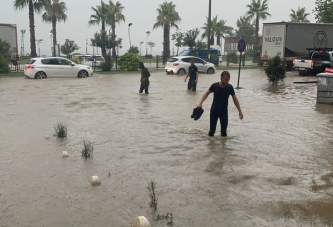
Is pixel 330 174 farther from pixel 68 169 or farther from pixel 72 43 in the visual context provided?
pixel 72 43

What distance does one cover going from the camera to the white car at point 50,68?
2312 cm

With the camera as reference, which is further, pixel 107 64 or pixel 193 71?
pixel 107 64

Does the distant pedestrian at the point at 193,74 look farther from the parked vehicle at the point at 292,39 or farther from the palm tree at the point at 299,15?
the palm tree at the point at 299,15

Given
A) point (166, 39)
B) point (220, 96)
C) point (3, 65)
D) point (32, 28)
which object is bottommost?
point (220, 96)

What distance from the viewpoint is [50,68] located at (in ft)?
76.7

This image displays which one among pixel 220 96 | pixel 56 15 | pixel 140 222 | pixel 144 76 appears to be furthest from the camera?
pixel 56 15

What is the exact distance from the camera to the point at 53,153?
7.14m

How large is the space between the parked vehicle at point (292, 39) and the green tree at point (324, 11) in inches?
216

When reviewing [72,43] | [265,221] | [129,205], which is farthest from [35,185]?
[72,43]

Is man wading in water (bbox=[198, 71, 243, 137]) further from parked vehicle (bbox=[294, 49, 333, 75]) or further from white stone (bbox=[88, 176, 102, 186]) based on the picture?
parked vehicle (bbox=[294, 49, 333, 75])

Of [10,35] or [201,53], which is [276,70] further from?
[10,35]

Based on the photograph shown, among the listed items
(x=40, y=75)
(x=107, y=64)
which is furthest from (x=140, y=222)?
(x=107, y=64)

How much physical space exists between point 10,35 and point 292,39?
71.9 feet

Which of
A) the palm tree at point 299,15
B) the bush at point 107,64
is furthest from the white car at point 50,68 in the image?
the palm tree at point 299,15
